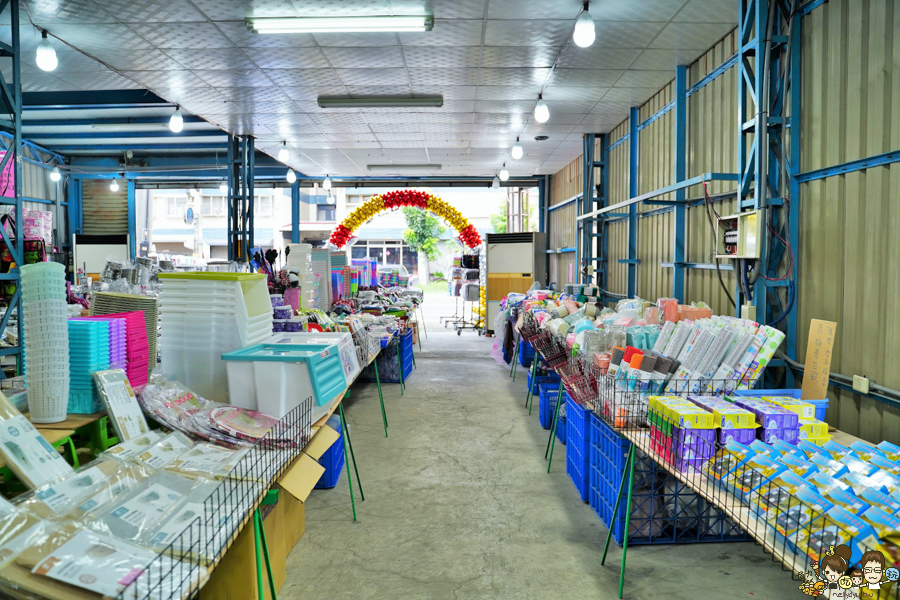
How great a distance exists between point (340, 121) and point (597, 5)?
14.7 ft

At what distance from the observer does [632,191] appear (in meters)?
7.43

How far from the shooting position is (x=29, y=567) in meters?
1.34

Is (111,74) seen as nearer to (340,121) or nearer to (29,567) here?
(340,121)

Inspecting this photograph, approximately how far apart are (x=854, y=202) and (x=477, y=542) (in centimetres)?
279

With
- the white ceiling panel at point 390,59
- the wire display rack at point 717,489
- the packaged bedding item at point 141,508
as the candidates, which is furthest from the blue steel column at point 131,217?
the packaged bedding item at point 141,508

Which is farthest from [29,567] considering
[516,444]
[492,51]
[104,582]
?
[492,51]

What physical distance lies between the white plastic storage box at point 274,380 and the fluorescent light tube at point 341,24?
2862 mm

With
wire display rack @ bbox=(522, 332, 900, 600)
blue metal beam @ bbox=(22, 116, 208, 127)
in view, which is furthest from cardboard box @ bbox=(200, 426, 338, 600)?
blue metal beam @ bbox=(22, 116, 208, 127)

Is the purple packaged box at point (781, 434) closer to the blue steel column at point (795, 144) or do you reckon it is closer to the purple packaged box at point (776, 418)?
the purple packaged box at point (776, 418)

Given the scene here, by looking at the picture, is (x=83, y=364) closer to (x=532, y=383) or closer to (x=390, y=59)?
(x=390, y=59)

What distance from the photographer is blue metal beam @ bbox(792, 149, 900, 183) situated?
297 cm

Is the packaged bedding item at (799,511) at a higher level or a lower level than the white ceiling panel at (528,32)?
lower

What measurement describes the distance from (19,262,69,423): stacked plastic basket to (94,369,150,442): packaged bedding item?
5.2 inches

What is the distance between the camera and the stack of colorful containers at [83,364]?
237 centimetres
